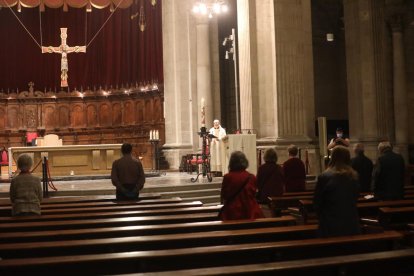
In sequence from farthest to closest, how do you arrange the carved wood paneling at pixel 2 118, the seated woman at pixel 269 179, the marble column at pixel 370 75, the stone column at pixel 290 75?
the carved wood paneling at pixel 2 118 → the marble column at pixel 370 75 → the stone column at pixel 290 75 → the seated woman at pixel 269 179

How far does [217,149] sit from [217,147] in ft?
0.22

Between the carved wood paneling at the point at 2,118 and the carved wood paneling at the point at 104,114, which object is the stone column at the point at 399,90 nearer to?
the carved wood paneling at the point at 104,114

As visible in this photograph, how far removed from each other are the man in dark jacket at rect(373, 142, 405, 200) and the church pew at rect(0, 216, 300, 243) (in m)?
2.58

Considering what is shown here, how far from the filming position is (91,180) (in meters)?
17.1

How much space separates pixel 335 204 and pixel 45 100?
2302 centimetres

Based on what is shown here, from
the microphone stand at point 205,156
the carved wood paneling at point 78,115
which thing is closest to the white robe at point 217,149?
the microphone stand at point 205,156

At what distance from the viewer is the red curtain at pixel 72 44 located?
26.5 meters

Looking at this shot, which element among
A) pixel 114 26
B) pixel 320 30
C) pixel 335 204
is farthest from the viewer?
pixel 114 26

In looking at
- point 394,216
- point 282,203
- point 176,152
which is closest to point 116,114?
point 176,152

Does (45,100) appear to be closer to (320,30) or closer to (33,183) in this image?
(320,30)

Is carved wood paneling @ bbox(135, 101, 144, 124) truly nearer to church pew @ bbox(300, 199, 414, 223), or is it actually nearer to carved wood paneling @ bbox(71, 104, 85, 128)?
carved wood paneling @ bbox(71, 104, 85, 128)

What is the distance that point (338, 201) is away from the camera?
4914mm

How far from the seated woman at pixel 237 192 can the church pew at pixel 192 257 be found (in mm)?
1661

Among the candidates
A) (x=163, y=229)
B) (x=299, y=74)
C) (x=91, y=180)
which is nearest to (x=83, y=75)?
(x=91, y=180)
